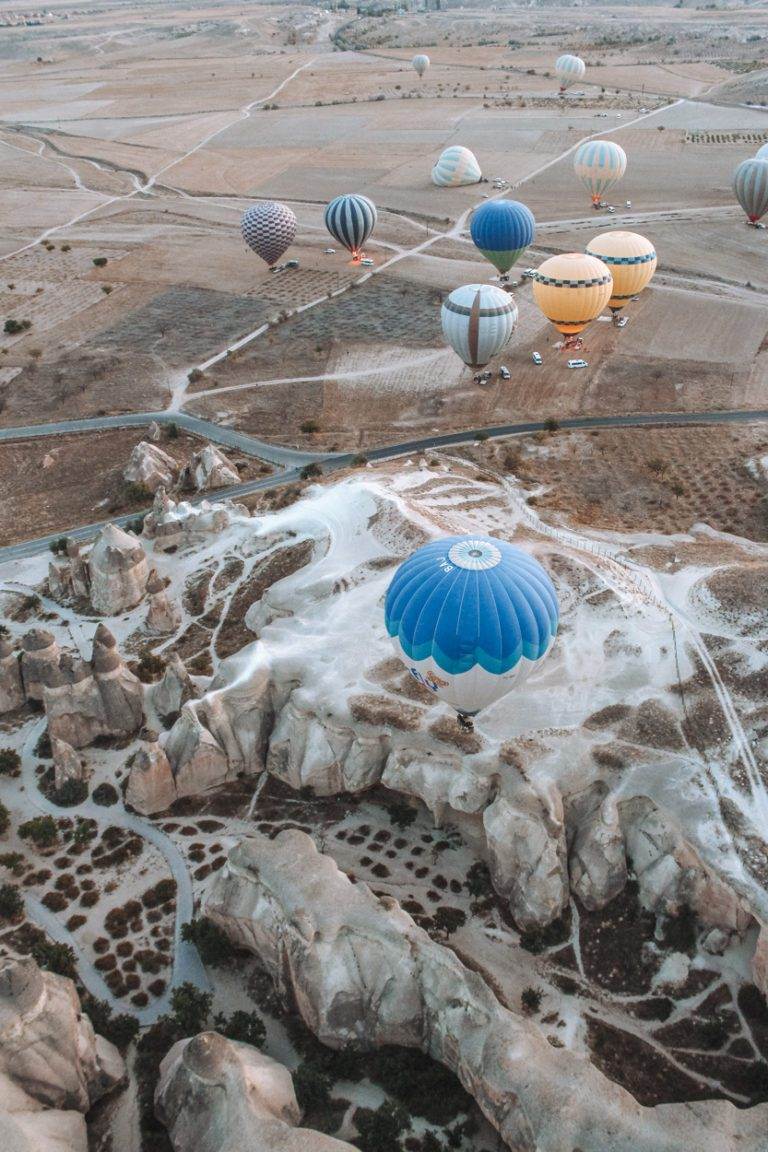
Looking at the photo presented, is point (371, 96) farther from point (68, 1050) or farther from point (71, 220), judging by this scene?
point (68, 1050)

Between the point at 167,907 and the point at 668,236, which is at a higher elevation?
the point at 668,236

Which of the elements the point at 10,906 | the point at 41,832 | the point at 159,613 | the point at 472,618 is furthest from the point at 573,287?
the point at 10,906

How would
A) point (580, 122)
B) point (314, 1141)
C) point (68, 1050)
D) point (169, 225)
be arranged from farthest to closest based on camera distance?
point (580, 122) < point (169, 225) < point (68, 1050) < point (314, 1141)

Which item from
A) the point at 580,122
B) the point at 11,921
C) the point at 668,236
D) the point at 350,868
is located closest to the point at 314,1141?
the point at 350,868

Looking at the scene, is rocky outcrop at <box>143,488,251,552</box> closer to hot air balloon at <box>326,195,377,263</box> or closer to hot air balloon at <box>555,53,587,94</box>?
hot air balloon at <box>326,195,377,263</box>

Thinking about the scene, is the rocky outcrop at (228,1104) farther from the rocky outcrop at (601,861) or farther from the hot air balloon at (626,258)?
the hot air balloon at (626,258)

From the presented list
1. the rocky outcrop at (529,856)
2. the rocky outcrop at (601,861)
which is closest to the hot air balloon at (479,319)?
the rocky outcrop at (529,856)

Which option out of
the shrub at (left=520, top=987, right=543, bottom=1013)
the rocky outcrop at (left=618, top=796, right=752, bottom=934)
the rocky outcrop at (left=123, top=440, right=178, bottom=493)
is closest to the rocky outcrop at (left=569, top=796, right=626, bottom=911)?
the rocky outcrop at (left=618, top=796, right=752, bottom=934)
